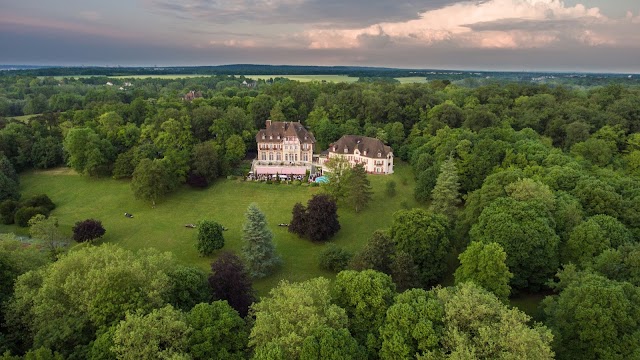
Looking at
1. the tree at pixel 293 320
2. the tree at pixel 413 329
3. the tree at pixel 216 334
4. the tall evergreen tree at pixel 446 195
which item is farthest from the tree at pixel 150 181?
the tree at pixel 413 329

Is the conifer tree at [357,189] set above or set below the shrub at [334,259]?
above

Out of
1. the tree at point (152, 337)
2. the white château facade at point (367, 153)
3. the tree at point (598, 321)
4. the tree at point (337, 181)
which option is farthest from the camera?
the white château facade at point (367, 153)

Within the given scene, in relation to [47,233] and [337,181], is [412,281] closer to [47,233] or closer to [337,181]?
[337,181]

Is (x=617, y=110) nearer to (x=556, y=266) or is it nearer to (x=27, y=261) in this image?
(x=556, y=266)

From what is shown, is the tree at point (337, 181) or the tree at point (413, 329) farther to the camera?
the tree at point (337, 181)

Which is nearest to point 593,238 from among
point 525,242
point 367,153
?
point 525,242

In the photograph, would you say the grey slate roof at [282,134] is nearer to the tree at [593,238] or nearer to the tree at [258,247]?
the tree at [258,247]

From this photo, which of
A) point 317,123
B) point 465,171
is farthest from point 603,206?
point 317,123
